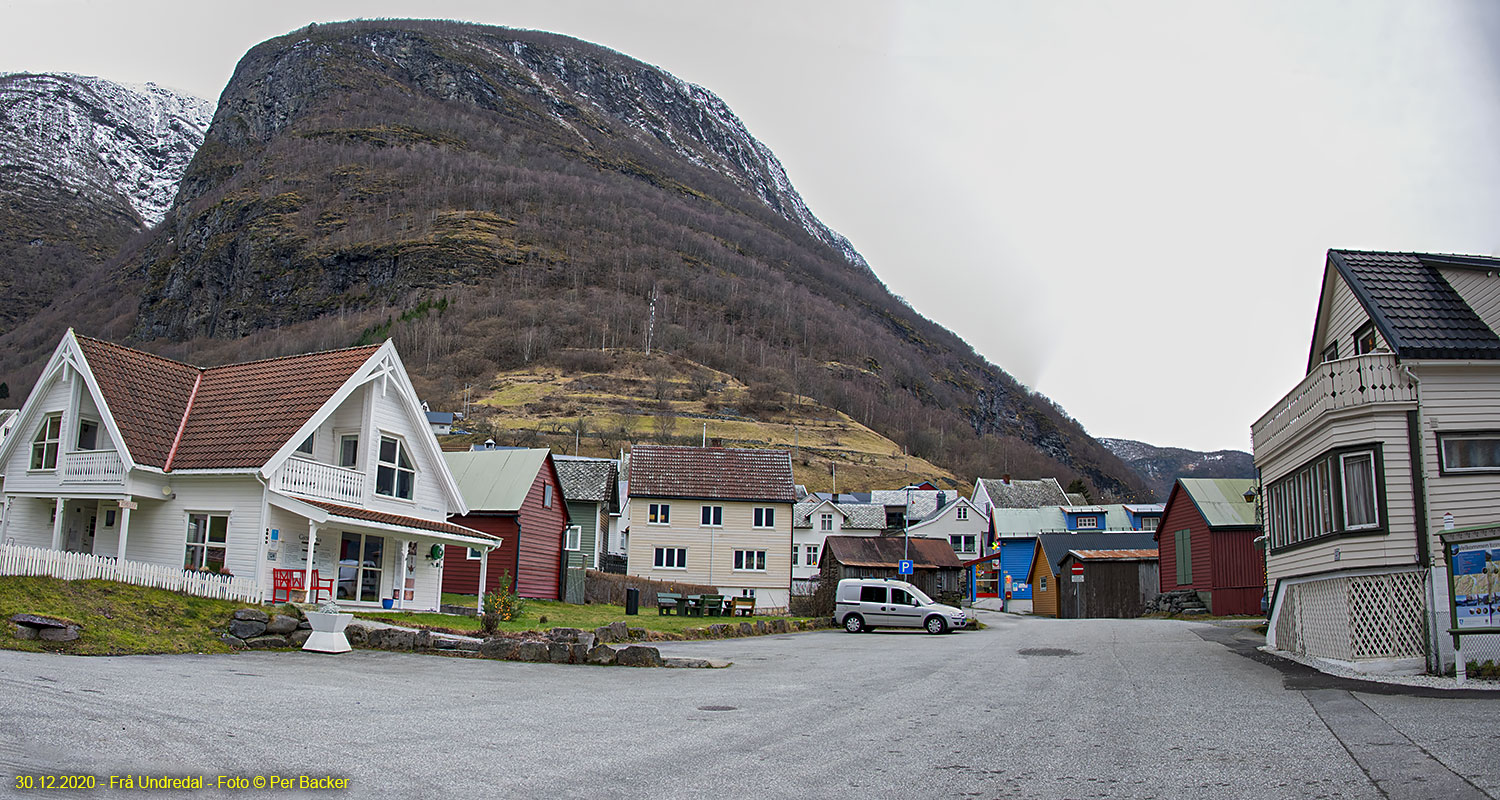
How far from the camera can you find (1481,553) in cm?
1606

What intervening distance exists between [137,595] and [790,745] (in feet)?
51.2

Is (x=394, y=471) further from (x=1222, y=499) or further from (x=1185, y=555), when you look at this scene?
(x=1185, y=555)

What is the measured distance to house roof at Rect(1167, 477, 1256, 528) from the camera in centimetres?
4222

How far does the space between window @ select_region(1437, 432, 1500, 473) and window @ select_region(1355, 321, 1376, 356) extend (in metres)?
2.67

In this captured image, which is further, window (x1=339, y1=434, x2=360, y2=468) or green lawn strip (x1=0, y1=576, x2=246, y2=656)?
window (x1=339, y1=434, x2=360, y2=468)

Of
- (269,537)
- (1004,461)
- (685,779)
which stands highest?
(1004,461)

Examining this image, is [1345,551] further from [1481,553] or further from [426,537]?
[426,537]

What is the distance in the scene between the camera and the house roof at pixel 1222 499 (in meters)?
42.2

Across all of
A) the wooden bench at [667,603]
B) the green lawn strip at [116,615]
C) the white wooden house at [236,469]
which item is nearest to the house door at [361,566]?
the white wooden house at [236,469]

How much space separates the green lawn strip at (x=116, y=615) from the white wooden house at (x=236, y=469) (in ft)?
14.2

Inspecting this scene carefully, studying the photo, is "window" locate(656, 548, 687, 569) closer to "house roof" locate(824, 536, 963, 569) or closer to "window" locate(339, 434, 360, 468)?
"house roof" locate(824, 536, 963, 569)

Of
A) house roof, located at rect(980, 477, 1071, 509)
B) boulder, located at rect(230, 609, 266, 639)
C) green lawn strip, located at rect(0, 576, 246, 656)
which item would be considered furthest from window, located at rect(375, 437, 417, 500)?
house roof, located at rect(980, 477, 1071, 509)

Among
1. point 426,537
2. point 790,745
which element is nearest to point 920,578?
point 426,537

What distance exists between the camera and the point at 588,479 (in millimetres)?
57688
